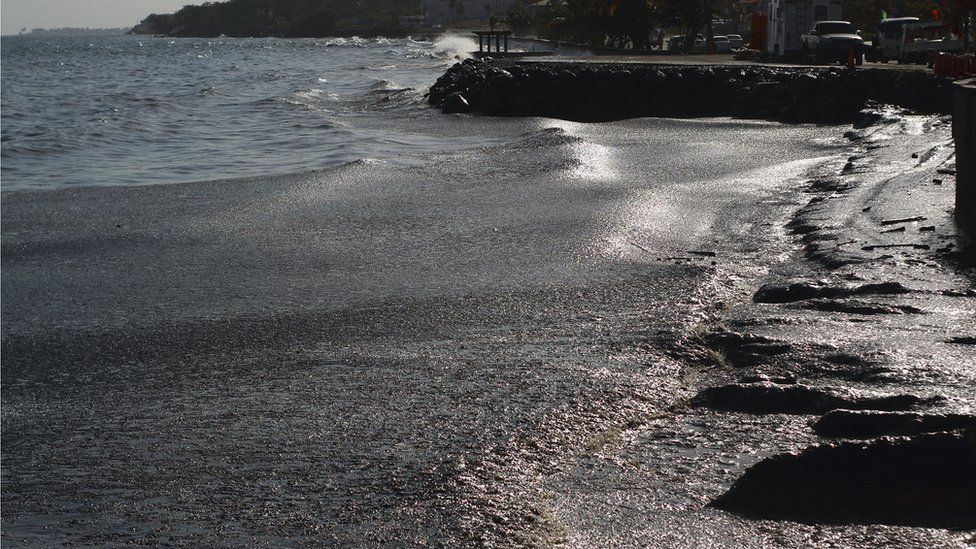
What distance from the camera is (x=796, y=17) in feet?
104

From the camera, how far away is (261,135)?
2303 cm

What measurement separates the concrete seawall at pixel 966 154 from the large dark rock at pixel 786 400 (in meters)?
3.87

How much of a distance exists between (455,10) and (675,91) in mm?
150465

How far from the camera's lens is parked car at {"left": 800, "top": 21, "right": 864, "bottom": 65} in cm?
2720

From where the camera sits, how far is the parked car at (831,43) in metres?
27.2

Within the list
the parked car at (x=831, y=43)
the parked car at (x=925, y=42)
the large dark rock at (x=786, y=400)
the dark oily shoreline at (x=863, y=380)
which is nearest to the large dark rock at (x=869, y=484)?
the dark oily shoreline at (x=863, y=380)

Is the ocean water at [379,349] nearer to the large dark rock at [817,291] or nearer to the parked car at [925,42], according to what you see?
the large dark rock at [817,291]

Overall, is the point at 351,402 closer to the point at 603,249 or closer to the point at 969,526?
the point at 969,526

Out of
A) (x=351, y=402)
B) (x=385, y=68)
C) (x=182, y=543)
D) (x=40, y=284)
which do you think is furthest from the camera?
(x=385, y=68)

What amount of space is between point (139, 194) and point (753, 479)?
1178 centimetres

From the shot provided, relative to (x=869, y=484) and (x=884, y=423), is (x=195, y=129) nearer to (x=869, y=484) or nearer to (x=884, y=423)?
(x=884, y=423)

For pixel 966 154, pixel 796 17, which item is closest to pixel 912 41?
pixel 796 17

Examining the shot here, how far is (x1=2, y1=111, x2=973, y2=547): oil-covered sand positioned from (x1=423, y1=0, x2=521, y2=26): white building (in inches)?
6325

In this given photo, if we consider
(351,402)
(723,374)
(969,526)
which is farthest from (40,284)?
(969,526)
